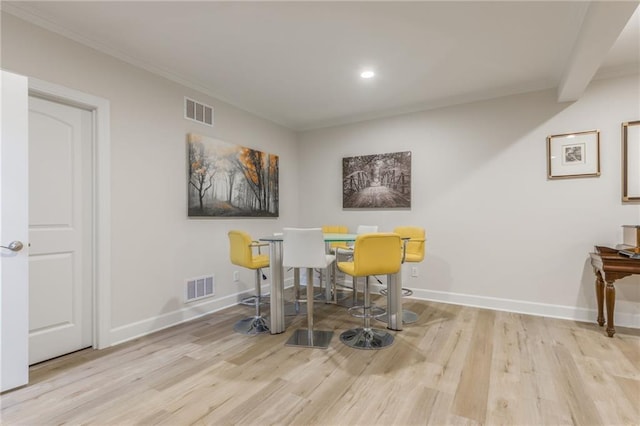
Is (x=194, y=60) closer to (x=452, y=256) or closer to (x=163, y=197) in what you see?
(x=163, y=197)

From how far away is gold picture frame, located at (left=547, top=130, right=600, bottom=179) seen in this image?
3217 mm

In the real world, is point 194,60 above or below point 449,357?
above

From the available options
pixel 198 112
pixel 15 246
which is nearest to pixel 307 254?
pixel 15 246

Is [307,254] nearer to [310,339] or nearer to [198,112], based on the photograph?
[310,339]

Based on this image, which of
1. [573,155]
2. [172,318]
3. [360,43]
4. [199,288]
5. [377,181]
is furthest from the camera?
[377,181]

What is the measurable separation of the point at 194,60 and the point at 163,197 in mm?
1381

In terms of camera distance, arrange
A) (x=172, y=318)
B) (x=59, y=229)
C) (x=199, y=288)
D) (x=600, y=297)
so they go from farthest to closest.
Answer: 1. (x=199, y=288)
2. (x=172, y=318)
3. (x=600, y=297)
4. (x=59, y=229)

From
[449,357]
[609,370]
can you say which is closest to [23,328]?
[449,357]

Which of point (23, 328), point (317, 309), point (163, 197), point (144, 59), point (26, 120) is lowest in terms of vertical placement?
point (317, 309)

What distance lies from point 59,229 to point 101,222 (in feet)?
0.93

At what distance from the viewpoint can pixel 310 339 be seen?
8.85 ft

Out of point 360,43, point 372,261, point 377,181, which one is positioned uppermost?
point 360,43

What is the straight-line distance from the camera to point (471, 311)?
3600 millimetres

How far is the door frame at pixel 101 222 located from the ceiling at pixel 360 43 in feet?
2.23
